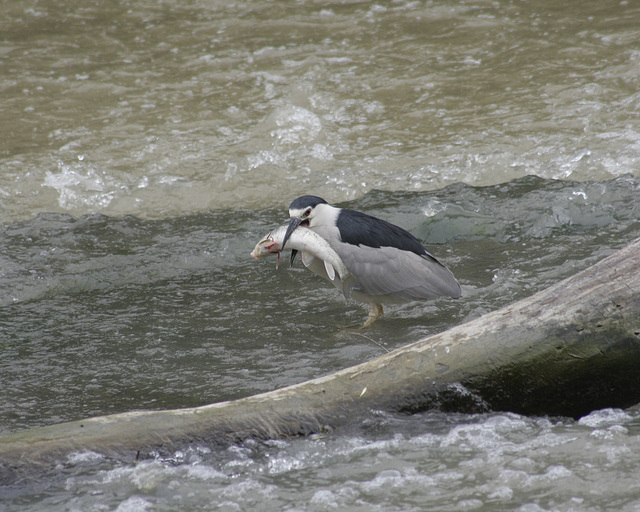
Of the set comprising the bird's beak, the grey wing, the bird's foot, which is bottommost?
the bird's foot

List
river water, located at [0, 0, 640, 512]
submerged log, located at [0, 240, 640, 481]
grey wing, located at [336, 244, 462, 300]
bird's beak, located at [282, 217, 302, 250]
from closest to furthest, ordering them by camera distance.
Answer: river water, located at [0, 0, 640, 512] < submerged log, located at [0, 240, 640, 481] < bird's beak, located at [282, 217, 302, 250] < grey wing, located at [336, 244, 462, 300]

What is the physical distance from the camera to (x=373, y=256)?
165 inches

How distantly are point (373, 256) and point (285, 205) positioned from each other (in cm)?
186

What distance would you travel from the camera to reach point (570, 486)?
7.03 ft

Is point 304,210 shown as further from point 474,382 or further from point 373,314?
point 474,382

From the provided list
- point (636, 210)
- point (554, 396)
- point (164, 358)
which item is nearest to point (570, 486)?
point (554, 396)

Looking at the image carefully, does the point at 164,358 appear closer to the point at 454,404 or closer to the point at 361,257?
the point at 361,257

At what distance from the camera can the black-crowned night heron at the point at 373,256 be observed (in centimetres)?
411

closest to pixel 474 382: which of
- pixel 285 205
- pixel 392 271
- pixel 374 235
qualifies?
pixel 392 271

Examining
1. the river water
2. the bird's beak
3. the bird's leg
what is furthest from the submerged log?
the bird's leg

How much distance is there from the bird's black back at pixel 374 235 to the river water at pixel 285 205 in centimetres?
42

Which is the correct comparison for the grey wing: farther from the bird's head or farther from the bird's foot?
the bird's head

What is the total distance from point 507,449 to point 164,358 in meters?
1.90

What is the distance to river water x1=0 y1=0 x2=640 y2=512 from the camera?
242cm
